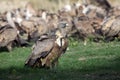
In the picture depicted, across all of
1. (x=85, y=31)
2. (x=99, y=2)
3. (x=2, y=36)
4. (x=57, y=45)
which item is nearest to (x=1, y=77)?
(x=57, y=45)

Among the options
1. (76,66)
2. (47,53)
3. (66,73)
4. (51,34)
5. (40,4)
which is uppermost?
(47,53)

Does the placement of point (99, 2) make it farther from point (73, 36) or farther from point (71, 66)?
point (71, 66)

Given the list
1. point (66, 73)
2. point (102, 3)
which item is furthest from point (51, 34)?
point (102, 3)

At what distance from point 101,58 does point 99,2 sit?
25.3 meters

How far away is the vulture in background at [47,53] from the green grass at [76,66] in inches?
9.0

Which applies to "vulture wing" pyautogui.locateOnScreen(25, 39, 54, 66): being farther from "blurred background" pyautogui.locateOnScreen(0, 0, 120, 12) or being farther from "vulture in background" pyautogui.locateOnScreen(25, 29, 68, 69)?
"blurred background" pyautogui.locateOnScreen(0, 0, 120, 12)

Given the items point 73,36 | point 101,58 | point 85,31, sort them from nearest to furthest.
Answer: point 101,58 → point 85,31 → point 73,36

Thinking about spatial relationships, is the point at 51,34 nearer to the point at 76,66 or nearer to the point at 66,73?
the point at 76,66

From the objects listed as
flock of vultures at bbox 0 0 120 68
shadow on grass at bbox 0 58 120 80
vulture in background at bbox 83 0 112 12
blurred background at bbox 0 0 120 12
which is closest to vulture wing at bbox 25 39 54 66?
flock of vultures at bbox 0 0 120 68

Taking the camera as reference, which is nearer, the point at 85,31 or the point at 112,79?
the point at 112,79

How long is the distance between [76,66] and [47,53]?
1.09 metres

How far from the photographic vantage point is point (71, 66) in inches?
567

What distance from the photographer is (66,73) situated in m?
13.2

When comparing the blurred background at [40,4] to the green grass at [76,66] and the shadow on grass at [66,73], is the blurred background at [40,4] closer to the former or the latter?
the green grass at [76,66]
